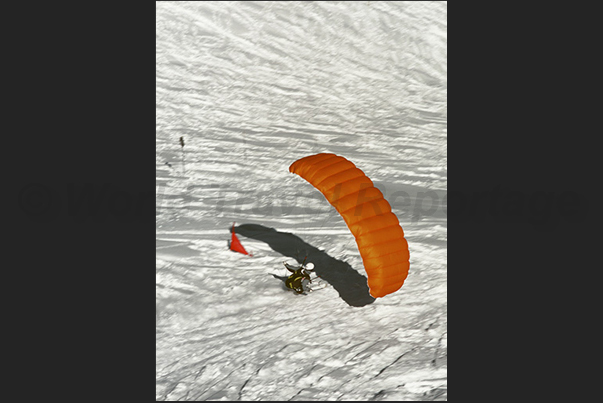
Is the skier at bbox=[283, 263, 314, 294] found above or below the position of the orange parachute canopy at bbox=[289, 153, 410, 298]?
below

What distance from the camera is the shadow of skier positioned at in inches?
423

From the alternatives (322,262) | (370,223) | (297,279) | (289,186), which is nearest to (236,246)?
(322,262)

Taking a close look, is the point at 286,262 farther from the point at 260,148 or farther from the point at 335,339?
the point at 260,148

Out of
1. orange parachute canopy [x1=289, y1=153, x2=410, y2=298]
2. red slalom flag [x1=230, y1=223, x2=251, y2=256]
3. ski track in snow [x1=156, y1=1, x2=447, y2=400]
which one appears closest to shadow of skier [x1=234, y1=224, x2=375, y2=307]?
ski track in snow [x1=156, y1=1, x2=447, y2=400]

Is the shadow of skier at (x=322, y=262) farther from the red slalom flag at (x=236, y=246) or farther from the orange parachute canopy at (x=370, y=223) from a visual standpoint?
the orange parachute canopy at (x=370, y=223)

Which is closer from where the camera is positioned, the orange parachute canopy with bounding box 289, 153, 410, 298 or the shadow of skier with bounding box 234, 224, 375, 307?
the orange parachute canopy with bounding box 289, 153, 410, 298

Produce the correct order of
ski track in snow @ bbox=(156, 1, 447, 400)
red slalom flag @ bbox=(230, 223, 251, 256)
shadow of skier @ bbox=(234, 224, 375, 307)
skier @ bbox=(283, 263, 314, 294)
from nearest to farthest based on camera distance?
ski track in snow @ bbox=(156, 1, 447, 400) < skier @ bbox=(283, 263, 314, 294) < shadow of skier @ bbox=(234, 224, 375, 307) < red slalom flag @ bbox=(230, 223, 251, 256)

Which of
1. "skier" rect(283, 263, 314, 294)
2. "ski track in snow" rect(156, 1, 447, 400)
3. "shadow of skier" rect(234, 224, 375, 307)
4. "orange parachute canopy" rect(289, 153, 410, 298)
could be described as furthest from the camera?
"shadow of skier" rect(234, 224, 375, 307)

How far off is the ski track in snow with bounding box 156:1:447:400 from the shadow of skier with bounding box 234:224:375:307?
19 cm

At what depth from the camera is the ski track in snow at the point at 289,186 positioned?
30.5ft

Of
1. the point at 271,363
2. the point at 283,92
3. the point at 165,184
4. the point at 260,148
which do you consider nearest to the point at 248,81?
the point at 283,92

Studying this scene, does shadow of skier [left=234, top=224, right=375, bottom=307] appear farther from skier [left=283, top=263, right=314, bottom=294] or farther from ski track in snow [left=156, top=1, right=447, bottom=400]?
skier [left=283, top=263, right=314, bottom=294]

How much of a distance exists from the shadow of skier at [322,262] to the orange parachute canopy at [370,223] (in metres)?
1.59

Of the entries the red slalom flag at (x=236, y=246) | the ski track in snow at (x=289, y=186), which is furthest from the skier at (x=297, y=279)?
the red slalom flag at (x=236, y=246)
